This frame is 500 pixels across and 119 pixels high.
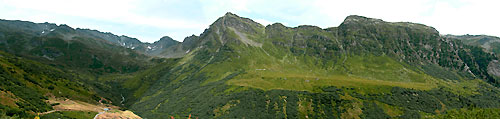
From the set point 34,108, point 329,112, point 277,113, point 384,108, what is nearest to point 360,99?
point 384,108

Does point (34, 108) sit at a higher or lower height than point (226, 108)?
higher

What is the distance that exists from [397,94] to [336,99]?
6375 cm

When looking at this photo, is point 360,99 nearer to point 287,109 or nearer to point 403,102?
point 403,102

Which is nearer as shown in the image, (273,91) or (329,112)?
(329,112)

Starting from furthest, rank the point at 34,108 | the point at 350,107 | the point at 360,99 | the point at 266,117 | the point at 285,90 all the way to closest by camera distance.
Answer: the point at 285,90 < the point at 360,99 < the point at 350,107 < the point at 266,117 < the point at 34,108

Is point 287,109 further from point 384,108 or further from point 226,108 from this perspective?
point 384,108

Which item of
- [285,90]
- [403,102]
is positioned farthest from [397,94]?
[285,90]

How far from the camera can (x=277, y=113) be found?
16150 cm

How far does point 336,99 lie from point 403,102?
59038mm

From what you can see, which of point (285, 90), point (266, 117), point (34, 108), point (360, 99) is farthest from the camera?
point (285, 90)

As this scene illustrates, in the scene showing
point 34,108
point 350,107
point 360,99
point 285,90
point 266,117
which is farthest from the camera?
point 285,90

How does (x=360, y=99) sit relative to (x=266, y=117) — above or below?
above

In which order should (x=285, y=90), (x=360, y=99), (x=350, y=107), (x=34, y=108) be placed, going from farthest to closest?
(x=285, y=90), (x=360, y=99), (x=350, y=107), (x=34, y=108)

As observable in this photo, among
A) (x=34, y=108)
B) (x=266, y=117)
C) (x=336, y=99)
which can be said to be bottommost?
(x=266, y=117)
